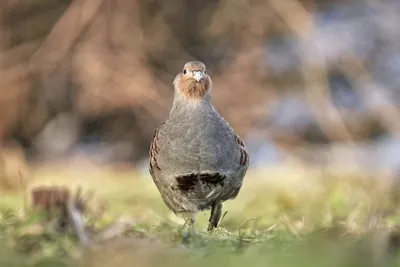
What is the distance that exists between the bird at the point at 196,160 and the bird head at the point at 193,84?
0.03 metres

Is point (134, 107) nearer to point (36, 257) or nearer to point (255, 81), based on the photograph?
point (255, 81)

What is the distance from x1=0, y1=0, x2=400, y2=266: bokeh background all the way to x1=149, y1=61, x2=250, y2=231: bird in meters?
4.81

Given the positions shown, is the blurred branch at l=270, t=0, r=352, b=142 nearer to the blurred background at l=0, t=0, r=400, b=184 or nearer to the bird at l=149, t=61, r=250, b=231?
the blurred background at l=0, t=0, r=400, b=184

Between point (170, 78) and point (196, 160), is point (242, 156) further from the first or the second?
point (170, 78)

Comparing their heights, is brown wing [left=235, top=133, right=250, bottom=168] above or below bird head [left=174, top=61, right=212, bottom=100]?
below

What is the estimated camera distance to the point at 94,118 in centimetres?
784

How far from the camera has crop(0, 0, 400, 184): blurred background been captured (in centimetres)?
743

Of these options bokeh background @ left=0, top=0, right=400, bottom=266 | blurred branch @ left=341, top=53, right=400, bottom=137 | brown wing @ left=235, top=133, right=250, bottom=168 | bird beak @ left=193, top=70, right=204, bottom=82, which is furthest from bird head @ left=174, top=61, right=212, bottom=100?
blurred branch @ left=341, top=53, right=400, bottom=137

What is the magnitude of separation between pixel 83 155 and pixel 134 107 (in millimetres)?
919

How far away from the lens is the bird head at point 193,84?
226 cm

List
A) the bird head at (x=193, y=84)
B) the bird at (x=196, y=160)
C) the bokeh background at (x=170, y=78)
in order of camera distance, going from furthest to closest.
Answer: the bokeh background at (x=170, y=78) → the bird head at (x=193, y=84) → the bird at (x=196, y=160)

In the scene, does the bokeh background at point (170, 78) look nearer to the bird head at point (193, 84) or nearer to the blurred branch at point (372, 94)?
the blurred branch at point (372, 94)

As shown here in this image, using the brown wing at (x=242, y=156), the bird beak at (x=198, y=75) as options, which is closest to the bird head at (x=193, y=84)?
the bird beak at (x=198, y=75)

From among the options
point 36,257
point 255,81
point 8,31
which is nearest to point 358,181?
point 36,257
